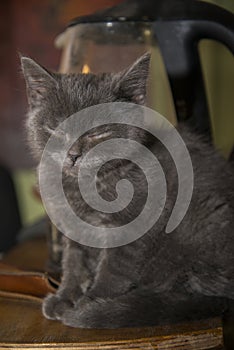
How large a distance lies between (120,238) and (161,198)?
0.08m

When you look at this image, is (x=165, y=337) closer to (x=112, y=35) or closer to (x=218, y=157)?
(x=218, y=157)

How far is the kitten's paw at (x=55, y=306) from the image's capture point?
686 mm

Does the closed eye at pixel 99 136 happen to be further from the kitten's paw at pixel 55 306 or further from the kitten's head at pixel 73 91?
the kitten's paw at pixel 55 306

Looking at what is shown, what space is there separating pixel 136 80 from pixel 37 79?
0.45 feet

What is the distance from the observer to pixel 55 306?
27.5 inches

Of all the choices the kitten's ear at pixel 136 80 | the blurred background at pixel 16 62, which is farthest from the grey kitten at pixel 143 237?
the blurred background at pixel 16 62

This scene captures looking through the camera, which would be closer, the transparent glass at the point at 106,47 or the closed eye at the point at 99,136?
the closed eye at the point at 99,136

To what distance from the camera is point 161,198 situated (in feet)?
2.30

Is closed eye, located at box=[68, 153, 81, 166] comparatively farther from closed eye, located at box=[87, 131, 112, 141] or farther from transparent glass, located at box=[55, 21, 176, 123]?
transparent glass, located at box=[55, 21, 176, 123]

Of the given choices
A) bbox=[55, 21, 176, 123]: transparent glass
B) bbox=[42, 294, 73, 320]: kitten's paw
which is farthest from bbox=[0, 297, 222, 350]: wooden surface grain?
bbox=[55, 21, 176, 123]: transparent glass

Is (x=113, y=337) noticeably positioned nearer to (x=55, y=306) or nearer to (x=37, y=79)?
(x=55, y=306)

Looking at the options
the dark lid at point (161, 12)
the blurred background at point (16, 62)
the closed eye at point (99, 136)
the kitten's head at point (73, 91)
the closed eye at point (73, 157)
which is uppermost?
the dark lid at point (161, 12)

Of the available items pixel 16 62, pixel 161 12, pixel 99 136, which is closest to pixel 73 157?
pixel 99 136

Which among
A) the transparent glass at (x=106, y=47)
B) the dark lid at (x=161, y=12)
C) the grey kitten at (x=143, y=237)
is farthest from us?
the transparent glass at (x=106, y=47)
